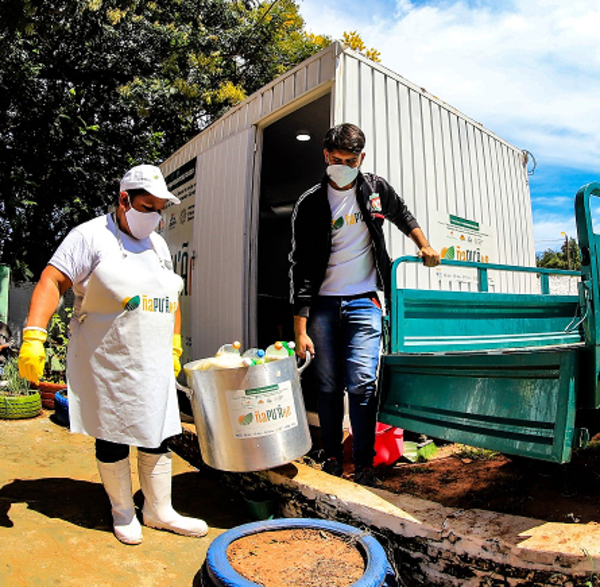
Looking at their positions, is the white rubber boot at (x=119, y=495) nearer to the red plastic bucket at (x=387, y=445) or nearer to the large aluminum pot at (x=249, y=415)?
the large aluminum pot at (x=249, y=415)

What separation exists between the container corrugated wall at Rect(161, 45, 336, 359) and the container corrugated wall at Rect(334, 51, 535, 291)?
42 cm

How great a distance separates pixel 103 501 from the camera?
309 cm

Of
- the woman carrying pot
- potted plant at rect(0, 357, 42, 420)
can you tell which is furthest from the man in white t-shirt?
potted plant at rect(0, 357, 42, 420)

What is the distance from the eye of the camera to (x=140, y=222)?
2.76m

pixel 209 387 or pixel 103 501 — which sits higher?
pixel 209 387

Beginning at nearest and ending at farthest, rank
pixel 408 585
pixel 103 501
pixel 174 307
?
1. pixel 408 585
2. pixel 174 307
3. pixel 103 501

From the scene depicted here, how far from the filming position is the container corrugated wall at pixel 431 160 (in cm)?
411

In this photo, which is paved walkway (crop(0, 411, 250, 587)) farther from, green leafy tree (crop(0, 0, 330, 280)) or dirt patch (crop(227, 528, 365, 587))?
green leafy tree (crop(0, 0, 330, 280))

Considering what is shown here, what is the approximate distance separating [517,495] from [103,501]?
231 cm

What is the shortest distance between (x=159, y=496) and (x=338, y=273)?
5.13 feet

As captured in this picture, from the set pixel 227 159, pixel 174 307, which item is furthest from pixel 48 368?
pixel 174 307

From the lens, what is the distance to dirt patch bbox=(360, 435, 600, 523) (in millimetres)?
2461

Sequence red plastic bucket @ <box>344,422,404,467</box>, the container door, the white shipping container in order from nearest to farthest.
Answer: red plastic bucket @ <box>344,422,404,467</box> < the white shipping container < the container door

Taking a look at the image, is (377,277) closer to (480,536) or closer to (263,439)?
(263,439)
